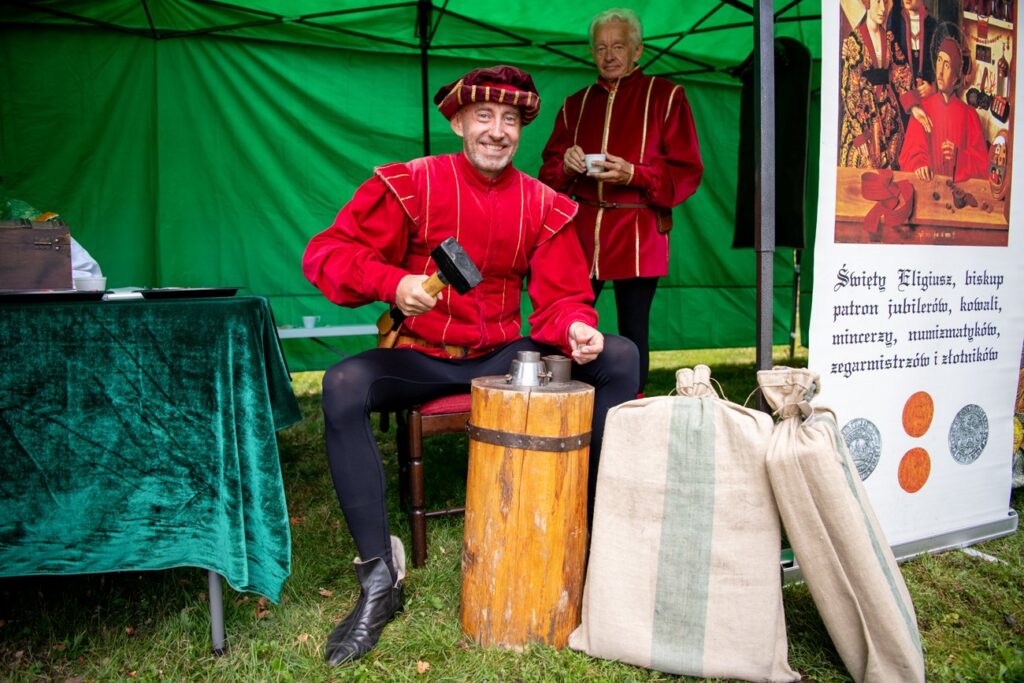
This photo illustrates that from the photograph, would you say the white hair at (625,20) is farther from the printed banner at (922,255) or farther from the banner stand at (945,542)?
the banner stand at (945,542)

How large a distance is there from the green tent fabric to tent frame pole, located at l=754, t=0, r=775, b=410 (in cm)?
261

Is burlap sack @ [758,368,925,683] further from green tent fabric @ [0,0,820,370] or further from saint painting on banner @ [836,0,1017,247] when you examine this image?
green tent fabric @ [0,0,820,370]

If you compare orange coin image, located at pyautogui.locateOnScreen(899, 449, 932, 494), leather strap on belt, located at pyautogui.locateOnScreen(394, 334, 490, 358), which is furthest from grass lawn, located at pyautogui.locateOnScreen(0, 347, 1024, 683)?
leather strap on belt, located at pyautogui.locateOnScreen(394, 334, 490, 358)

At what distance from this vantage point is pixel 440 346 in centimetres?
221

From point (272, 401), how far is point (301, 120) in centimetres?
349

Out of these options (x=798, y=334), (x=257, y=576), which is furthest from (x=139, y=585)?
(x=798, y=334)

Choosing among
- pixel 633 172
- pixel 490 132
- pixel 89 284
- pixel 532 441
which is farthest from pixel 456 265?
pixel 633 172

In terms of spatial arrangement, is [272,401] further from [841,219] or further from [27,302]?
[841,219]

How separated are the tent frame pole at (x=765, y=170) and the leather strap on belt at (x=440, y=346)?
2.80ft

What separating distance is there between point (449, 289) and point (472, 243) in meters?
0.16

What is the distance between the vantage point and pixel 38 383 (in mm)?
1567

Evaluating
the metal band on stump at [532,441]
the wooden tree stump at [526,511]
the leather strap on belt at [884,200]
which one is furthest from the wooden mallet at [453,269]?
the leather strap on belt at [884,200]

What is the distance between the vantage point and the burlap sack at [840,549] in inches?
61.0

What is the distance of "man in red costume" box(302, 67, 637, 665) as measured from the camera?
1.87m
